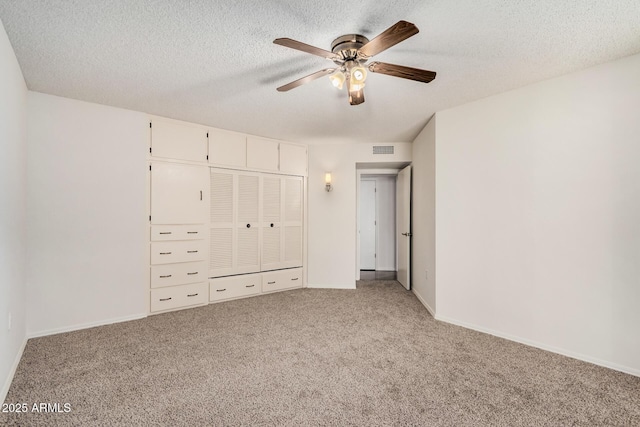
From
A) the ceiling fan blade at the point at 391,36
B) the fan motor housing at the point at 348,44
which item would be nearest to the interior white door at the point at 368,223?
the fan motor housing at the point at 348,44

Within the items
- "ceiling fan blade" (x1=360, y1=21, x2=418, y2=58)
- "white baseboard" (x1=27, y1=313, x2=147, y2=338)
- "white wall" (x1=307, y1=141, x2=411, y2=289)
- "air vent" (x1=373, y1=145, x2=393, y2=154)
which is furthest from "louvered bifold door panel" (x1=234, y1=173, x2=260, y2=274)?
"ceiling fan blade" (x1=360, y1=21, x2=418, y2=58)

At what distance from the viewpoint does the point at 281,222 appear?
4.85 metres

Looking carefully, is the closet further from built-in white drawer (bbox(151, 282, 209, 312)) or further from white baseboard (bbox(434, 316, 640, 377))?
white baseboard (bbox(434, 316, 640, 377))

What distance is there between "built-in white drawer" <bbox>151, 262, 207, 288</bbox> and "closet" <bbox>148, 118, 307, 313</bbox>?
0.04 ft

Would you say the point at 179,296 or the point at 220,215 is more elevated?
the point at 220,215

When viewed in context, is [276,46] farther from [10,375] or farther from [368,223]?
[368,223]

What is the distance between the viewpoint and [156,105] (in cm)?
337

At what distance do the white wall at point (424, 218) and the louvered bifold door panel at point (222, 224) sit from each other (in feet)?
8.85

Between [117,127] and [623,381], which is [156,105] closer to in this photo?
[117,127]

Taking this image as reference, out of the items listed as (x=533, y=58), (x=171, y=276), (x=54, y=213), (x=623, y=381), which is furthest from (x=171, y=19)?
(x=623, y=381)

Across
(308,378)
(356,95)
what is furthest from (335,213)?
(308,378)

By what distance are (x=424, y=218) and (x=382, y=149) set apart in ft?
4.79

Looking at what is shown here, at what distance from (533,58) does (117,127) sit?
13.5 ft

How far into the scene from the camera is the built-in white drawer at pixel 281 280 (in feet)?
15.3
